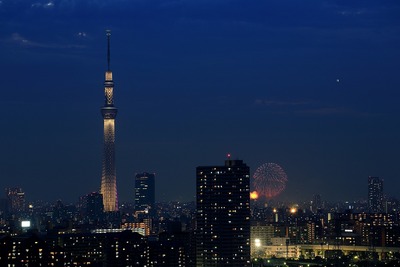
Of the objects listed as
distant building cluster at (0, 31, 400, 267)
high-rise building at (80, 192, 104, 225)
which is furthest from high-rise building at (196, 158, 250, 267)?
high-rise building at (80, 192, 104, 225)

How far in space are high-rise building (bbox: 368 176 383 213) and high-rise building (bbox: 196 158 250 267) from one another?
55.2 m

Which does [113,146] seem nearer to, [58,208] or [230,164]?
[58,208]

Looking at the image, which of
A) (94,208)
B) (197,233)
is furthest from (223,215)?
(94,208)

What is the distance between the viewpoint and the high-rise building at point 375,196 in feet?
368

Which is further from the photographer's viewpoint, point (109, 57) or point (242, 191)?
point (109, 57)

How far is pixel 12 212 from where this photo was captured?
4131 inches

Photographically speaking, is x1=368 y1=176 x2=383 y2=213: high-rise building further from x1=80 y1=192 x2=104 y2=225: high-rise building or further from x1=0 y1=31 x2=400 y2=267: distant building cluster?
x1=80 y1=192 x2=104 y2=225: high-rise building

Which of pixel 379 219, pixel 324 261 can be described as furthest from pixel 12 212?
pixel 324 261

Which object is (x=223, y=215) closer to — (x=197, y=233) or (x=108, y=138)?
(x=197, y=233)

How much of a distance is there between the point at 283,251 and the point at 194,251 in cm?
1671

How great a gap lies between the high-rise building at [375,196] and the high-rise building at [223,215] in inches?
2172

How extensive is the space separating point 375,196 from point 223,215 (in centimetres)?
5821

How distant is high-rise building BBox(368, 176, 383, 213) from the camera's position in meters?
112

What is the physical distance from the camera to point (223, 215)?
57.2 m
